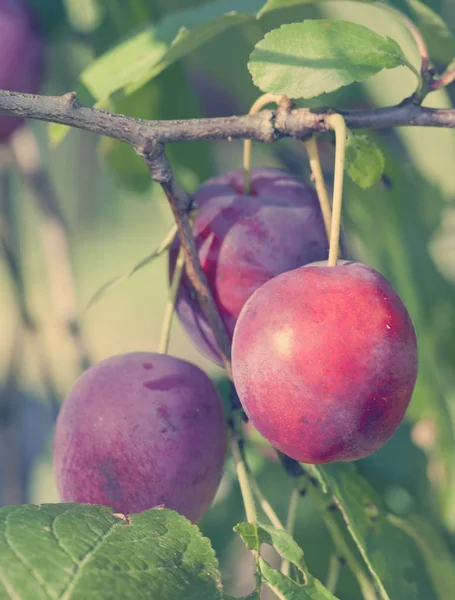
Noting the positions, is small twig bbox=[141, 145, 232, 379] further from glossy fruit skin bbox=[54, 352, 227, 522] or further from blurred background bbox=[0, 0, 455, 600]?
blurred background bbox=[0, 0, 455, 600]

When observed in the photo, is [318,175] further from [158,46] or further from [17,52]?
[17,52]

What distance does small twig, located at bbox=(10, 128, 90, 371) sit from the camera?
1258 mm

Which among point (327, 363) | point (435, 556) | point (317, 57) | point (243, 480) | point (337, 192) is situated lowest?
point (435, 556)

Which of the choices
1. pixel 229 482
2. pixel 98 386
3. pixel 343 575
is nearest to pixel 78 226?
pixel 229 482

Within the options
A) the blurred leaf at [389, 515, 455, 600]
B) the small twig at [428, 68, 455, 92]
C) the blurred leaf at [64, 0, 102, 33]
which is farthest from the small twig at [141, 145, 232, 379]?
the blurred leaf at [64, 0, 102, 33]

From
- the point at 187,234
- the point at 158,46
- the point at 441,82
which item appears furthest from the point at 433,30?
the point at 187,234

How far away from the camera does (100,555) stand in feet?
1.82

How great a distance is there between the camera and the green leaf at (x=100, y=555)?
516 millimetres

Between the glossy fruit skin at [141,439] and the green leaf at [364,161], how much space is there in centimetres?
26

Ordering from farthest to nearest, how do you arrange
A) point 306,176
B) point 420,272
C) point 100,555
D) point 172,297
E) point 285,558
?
point 306,176
point 420,272
point 172,297
point 285,558
point 100,555

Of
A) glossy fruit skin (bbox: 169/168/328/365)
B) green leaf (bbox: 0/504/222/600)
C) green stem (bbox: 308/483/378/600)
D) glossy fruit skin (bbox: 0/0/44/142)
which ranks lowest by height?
green stem (bbox: 308/483/378/600)

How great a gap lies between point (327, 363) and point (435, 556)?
0.48 metres

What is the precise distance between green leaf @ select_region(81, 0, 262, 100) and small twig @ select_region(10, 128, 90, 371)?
45 cm

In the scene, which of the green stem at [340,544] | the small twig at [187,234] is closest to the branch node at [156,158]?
the small twig at [187,234]
